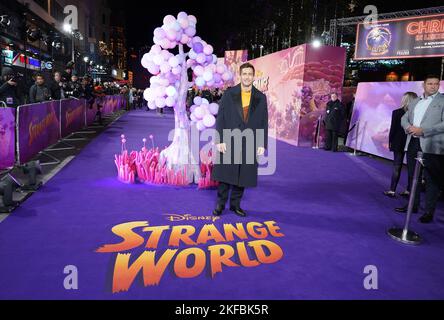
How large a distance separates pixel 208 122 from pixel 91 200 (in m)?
2.13

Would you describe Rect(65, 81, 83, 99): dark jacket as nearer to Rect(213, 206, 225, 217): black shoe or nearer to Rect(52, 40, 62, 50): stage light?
Rect(52, 40, 62, 50): stage light

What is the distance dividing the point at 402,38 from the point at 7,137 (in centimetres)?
1317

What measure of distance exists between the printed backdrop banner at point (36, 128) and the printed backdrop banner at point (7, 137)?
0.72 ft

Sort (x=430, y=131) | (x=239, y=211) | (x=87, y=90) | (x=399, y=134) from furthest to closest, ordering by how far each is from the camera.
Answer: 1. (x=87, y=90)
2. (x=399, y=134)
3. (x=239, y=211)
4. (x=430, y=131)

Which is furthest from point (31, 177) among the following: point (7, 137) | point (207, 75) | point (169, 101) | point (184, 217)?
point (207, 75)

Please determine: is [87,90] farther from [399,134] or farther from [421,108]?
[421,108]

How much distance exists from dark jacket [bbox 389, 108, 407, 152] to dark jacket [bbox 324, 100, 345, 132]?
521cm

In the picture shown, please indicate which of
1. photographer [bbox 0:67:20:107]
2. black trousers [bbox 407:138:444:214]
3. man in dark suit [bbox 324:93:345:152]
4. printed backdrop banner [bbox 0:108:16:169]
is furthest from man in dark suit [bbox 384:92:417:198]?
photographer [bbox 0:67:20:107]

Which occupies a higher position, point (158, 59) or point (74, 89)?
point (158, 59)

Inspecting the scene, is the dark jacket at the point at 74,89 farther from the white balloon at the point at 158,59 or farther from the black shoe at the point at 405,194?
the black shoe at the point at 405,194

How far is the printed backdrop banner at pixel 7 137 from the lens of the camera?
651 cm

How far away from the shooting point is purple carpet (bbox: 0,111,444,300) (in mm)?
3000

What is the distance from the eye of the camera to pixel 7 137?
6.66 metres

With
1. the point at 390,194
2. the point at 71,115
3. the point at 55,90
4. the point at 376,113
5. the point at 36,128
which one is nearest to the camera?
the point at 390,194
